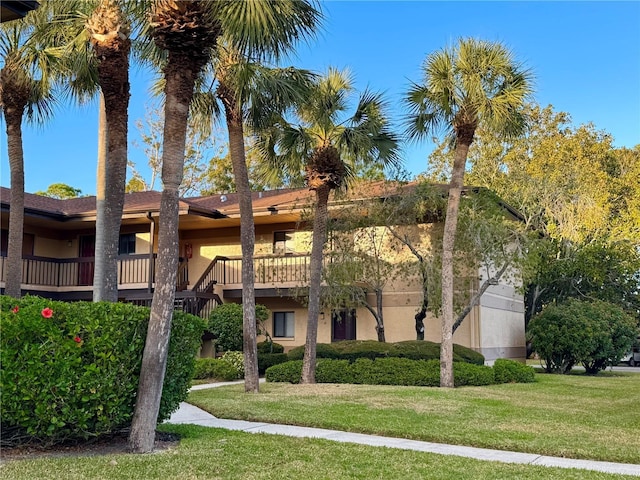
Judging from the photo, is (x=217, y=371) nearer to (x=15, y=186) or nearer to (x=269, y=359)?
(x=269, y=359)

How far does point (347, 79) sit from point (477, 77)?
138 inches

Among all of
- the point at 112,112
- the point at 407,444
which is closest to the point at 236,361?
the point at 112,112

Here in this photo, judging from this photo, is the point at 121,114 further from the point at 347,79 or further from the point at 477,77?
the point at 477,77

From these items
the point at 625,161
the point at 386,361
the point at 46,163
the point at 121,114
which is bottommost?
the point at 386,361

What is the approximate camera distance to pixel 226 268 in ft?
84.1

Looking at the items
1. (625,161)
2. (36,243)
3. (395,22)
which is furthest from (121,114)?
(625,161)

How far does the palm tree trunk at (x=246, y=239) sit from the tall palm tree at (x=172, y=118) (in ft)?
17.2

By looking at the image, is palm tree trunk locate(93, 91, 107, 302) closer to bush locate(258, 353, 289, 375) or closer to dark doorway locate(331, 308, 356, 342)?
bush locate(258, 353, 289, 375)

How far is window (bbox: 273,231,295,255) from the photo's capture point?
84.7 ft

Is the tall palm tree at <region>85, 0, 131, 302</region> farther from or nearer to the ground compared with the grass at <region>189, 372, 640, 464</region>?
farther from the ground

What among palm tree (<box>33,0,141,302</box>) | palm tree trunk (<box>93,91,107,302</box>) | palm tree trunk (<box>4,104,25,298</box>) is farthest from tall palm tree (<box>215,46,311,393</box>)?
palm tree trunk (<box>4,104,25,298</box>)

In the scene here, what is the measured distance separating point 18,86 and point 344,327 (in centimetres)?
1448

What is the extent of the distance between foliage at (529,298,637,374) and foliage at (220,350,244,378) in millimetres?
10729

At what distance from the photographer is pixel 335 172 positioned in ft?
55.9
